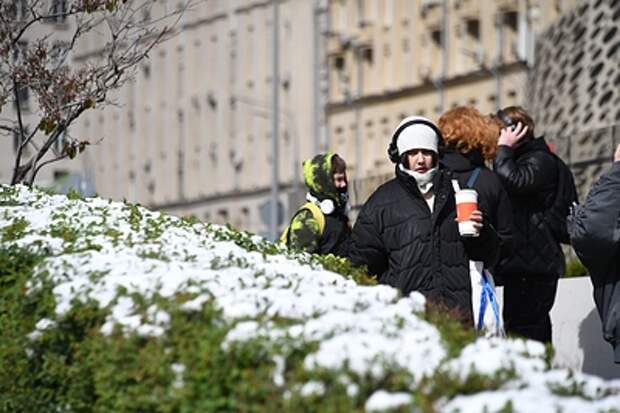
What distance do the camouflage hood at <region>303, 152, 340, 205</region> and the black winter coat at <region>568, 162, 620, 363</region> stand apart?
2352mm

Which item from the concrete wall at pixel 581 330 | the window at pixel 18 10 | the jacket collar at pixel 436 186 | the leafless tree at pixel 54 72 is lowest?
the concrete wall at pixel 581 330

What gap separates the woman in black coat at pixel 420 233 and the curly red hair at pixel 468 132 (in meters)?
0.63

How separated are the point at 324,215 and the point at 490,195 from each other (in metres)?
2.12

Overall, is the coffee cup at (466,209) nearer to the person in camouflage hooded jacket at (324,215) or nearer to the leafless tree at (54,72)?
the person in camouflage hooded jacket at (324,215)

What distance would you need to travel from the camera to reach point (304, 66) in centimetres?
8631

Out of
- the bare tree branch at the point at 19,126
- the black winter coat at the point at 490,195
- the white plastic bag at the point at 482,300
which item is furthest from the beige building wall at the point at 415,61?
the white plastic bag at the point at 482,300

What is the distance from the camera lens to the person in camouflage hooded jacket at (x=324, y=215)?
14789 millimetres

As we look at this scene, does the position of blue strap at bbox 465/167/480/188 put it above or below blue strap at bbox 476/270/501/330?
above

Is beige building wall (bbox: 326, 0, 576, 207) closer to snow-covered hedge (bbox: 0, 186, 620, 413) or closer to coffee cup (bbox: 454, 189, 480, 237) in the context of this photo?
coffee cup (bbox: 454, 189, 480, 237)

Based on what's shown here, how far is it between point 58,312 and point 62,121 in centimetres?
611

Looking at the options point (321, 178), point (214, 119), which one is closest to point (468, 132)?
point (321, 178)

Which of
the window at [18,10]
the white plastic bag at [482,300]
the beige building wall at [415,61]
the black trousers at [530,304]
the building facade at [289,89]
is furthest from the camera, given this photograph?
the building facade at [289,89]

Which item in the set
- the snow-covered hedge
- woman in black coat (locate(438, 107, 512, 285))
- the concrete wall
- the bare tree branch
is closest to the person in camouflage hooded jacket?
woman in black coat (locate(438, 107, 512, 285))

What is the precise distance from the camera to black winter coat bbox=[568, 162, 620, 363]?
490 inches
